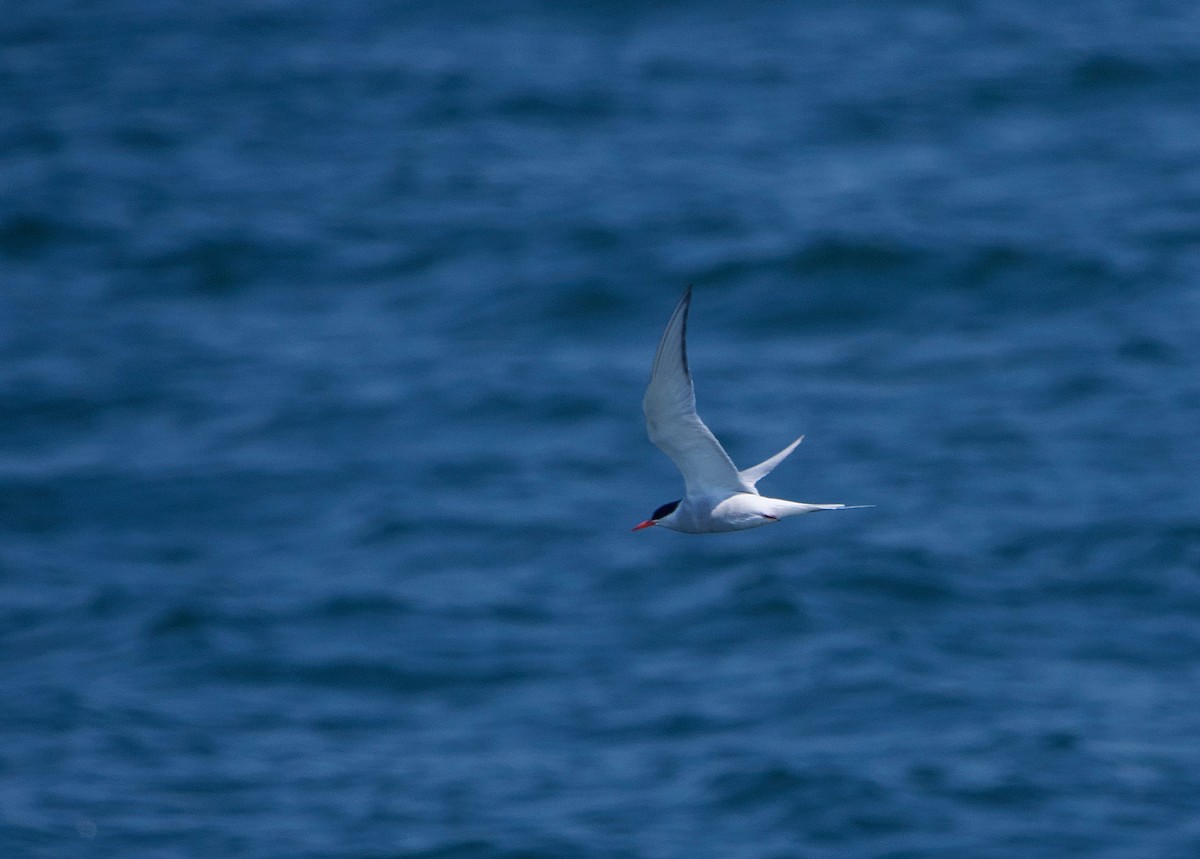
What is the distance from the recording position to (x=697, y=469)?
10.3 m

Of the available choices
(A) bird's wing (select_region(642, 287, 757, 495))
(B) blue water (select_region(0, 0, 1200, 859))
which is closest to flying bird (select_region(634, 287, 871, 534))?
(A) bird's wing (select_region(642, 287, 757, 495))

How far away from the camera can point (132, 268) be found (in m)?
29.9

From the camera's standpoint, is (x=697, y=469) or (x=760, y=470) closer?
(x=760, y=470)

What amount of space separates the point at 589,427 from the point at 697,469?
44.7ft

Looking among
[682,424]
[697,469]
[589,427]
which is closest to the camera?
[682,424]

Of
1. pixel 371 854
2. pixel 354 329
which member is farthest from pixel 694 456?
pixel 354 329

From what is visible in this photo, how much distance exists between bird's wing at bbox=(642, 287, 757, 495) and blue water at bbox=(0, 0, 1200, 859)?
24.7ft

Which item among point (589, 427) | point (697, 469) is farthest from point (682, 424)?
point (589, 427)

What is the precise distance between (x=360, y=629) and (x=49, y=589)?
4.69m

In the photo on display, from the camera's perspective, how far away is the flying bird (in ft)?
31.3

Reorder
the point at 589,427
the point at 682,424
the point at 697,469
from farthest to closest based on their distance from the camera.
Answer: the point at 589,427
the point at 697,469
the point at 682,424

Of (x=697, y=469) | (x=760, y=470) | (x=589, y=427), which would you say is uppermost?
(x=589, y=427)

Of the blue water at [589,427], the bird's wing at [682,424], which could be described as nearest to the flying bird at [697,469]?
the bird's wing at [682,424]

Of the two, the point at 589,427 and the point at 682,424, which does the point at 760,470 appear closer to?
the point at 682,424
